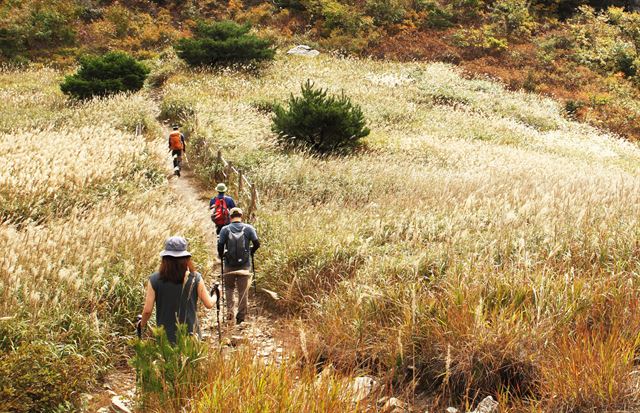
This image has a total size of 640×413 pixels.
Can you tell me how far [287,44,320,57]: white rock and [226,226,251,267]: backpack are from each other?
90.2 feet

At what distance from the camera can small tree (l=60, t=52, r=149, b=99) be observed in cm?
2066

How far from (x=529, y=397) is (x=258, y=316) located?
3766mm

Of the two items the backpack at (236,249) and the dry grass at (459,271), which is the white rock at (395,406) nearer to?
the dry grass at (459,271)

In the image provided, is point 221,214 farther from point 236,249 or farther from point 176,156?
point 176,156

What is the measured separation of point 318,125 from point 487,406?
12612 mm

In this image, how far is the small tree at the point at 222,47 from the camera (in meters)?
26.7

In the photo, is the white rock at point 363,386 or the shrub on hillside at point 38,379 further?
the shrub on hillside at point 38,379

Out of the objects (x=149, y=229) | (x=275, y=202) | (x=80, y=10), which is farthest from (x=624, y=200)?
(x=80, y=10)

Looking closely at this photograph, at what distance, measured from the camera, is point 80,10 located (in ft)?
117

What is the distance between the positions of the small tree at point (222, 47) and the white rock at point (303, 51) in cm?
402

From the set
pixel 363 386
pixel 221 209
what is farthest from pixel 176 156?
pixel 363 386

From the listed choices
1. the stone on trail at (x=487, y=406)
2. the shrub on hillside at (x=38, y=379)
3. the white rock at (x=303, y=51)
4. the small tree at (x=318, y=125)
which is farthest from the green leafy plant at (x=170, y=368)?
the white rock at (x=303, y=51)

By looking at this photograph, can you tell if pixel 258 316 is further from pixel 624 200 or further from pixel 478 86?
pixel 478 86

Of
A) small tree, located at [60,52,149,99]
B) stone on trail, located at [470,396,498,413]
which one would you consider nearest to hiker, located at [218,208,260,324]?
stone on trail, located at [470,396,498,413]
